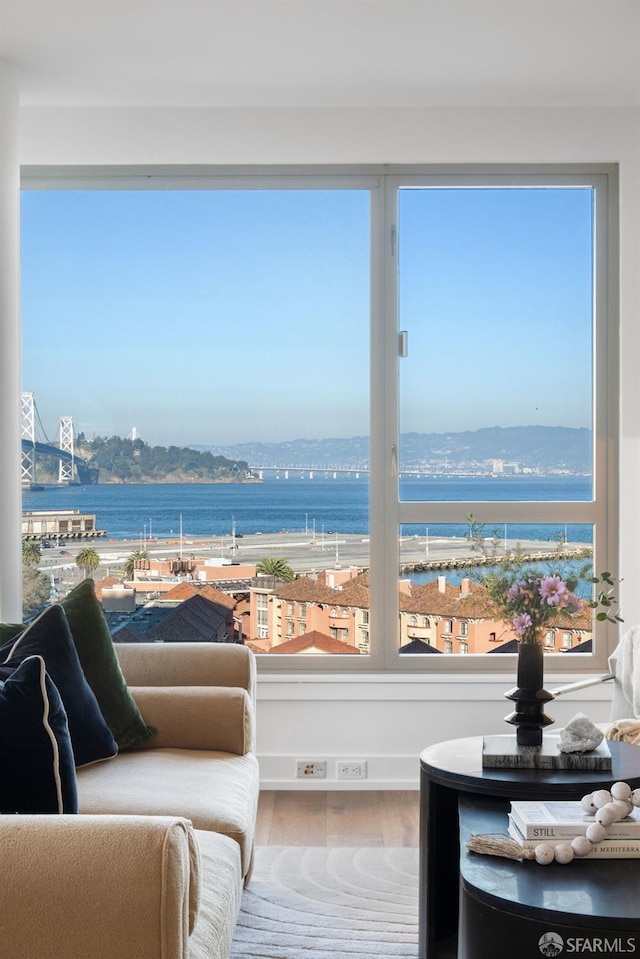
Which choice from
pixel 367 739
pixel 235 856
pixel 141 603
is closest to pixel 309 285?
pixel 141 603

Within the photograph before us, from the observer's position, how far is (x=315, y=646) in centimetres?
423

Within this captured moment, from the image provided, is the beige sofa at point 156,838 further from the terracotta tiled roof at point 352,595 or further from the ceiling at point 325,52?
the ceiling at point 325,52

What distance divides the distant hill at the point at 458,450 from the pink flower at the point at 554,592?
1.68 m

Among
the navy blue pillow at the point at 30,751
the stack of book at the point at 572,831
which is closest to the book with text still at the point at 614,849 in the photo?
the stack of book at the point at 572,831

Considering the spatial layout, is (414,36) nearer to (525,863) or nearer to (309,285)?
(309,285)

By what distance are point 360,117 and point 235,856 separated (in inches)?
122

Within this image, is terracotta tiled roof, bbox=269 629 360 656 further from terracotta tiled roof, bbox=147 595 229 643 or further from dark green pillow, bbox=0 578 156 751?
dark green pillow, bbox=0 578 156 751

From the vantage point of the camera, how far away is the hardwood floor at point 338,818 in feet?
11.3

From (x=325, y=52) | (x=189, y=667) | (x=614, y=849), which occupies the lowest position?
(x=614, y=849)

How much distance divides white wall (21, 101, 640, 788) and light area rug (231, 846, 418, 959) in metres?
0.76

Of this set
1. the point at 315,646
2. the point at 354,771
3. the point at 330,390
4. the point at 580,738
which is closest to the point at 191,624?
the point at 315,646

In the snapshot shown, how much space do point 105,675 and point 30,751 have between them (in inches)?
40.0

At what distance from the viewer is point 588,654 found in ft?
13.9

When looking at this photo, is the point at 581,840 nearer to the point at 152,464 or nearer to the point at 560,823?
the point at 560,823
